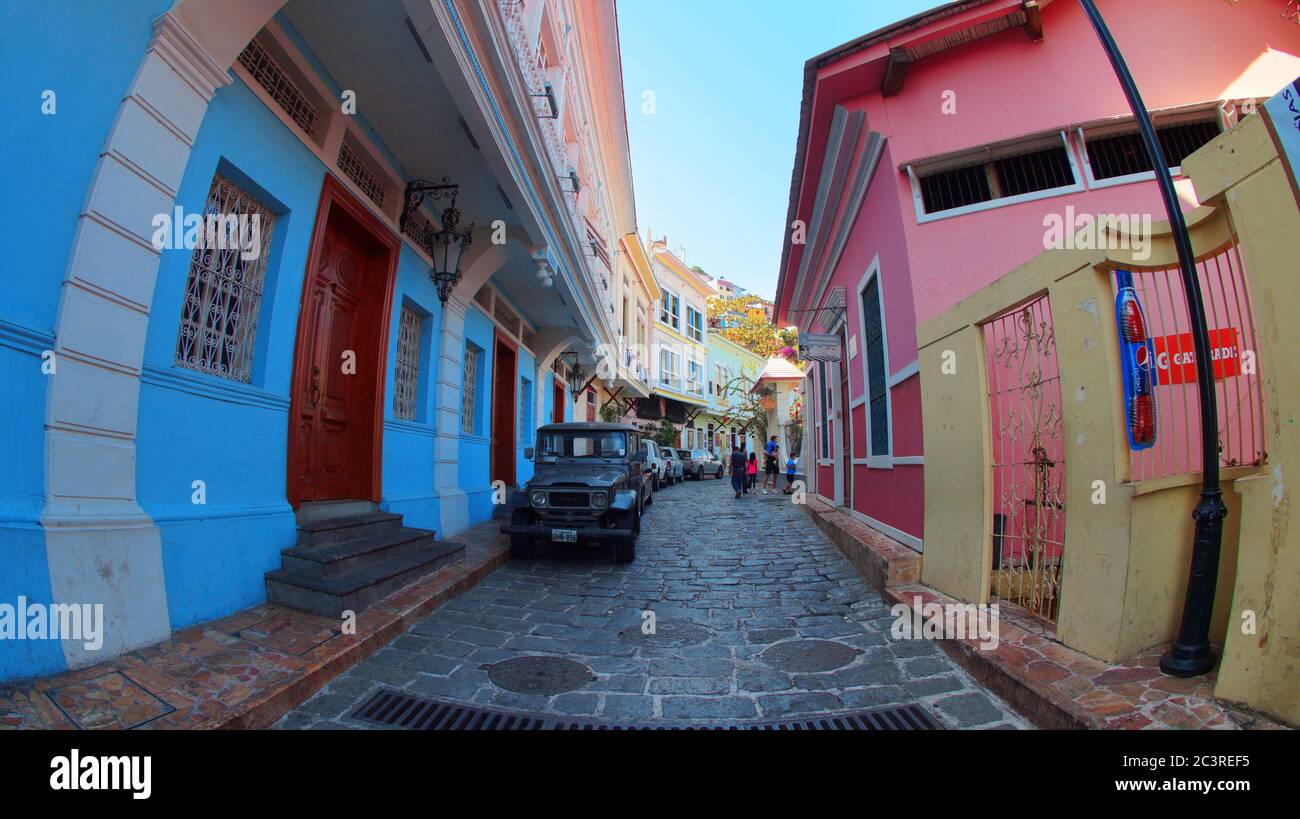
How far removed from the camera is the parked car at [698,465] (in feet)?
84.3

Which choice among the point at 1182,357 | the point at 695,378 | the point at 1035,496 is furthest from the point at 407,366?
the point at 695,378

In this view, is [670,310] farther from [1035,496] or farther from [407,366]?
[1035,496]

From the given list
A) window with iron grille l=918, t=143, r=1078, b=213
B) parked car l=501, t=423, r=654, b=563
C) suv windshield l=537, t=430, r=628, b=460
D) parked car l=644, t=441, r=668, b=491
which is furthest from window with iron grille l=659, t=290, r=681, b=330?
window with iron grille l=918, t=143, r=1078, b=213

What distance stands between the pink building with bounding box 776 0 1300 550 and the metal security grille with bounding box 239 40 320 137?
17.9 ft

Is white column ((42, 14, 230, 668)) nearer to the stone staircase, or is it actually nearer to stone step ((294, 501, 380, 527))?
the stone staircase

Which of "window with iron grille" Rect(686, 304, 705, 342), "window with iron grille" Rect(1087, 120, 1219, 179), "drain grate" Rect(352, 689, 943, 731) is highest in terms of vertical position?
"window with iron grille" Rect(686, 304, 705, 342)

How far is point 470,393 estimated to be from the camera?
8961 mm

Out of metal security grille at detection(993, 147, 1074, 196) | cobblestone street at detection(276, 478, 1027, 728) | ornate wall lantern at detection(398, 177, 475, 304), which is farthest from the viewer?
ornate wall lantern at detection(398, 177, 475, 304)

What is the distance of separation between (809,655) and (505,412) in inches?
332

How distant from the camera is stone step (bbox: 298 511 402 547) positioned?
4484 millimetres

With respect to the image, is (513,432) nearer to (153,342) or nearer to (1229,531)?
(153,342)

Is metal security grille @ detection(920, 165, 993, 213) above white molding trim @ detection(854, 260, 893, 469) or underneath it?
above

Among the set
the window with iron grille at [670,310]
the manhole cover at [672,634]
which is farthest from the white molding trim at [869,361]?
the window with iron grille at [670,310]
